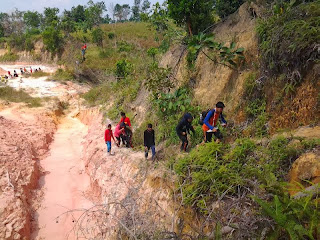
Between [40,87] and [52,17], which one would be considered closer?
[40,87]

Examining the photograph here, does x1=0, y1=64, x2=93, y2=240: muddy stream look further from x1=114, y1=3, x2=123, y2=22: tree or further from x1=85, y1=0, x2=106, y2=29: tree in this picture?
x1=114, y1=3, x2=123, y2=22: tree

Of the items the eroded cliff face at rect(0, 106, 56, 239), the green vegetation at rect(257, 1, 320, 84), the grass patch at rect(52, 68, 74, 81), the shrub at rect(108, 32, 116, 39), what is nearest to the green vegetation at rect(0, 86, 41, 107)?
the eroded cliff face at rect(0, 106, 56, 239)

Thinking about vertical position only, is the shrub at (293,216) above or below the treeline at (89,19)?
below

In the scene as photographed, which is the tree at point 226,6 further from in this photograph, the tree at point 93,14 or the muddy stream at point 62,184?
the tree at point 93,14

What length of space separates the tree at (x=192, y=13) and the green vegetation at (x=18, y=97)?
1112 centimetres

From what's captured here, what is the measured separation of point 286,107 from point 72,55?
27.4m

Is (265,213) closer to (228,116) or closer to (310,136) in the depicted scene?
(310,136)

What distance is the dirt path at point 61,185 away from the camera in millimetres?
6969

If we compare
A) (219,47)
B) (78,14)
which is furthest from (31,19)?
(219,47)

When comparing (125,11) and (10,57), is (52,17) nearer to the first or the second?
(10,57)

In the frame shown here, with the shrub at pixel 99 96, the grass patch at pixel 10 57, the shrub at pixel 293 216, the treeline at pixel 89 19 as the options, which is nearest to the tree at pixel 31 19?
the treeline at pixel 89 19

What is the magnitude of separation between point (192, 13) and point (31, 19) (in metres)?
49.4

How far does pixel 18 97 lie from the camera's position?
52.9 ft

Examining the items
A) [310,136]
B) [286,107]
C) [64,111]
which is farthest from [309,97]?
[64,111]
